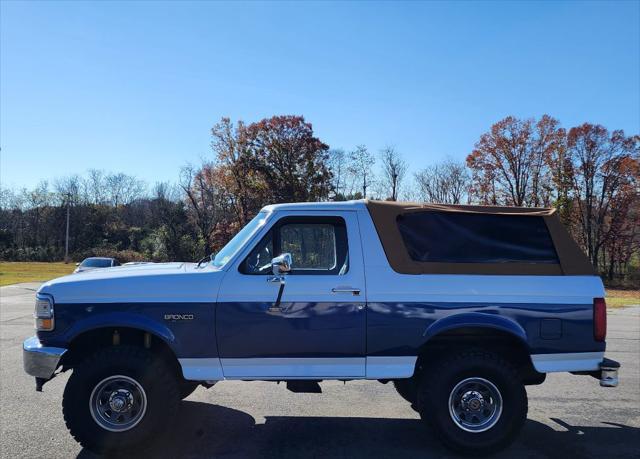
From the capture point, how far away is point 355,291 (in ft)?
14.5

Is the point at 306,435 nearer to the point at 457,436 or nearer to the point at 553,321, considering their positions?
the point at 457,436

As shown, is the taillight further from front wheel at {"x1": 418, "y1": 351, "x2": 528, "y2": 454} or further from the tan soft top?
front wheel at {"x1": 418, "y1": 351, "x2": 528, "y2": 454}

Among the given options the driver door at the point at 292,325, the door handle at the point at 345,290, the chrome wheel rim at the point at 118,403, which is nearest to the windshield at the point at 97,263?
the chrome wheel rim at the point at 118,403

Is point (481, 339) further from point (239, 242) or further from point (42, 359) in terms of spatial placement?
point (42, 359)

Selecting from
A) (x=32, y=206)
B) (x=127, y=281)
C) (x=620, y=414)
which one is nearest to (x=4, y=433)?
(x=127, y=281)

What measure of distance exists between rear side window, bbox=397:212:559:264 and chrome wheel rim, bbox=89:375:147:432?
2.77 metres

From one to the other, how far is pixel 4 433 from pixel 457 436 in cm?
427

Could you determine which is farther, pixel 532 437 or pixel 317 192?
pixel 317 192

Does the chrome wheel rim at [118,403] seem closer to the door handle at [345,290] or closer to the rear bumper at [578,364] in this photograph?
the door handle at [345,290]

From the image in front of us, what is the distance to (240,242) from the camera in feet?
15.7

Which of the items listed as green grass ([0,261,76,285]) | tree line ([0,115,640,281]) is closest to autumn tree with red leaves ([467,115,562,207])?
tree line ([0,115,640,281])

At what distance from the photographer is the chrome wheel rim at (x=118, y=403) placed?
430cm

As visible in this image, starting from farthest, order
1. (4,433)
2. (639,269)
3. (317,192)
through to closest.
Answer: (639,269) → (317,192) → (4,433)

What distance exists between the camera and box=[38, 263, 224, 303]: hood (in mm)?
4355
